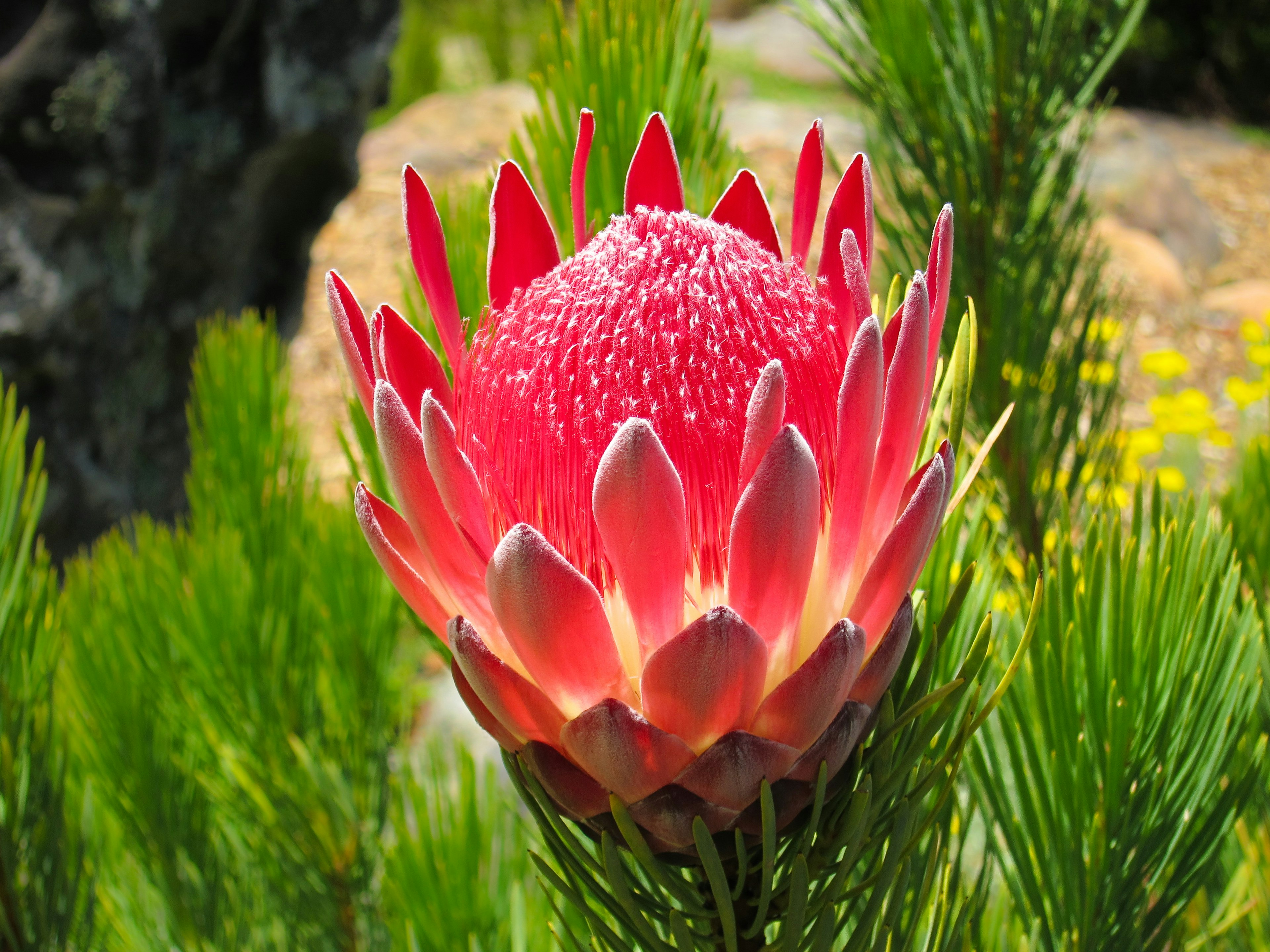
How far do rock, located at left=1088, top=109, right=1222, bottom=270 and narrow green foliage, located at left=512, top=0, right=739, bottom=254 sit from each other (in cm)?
540

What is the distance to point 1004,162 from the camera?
829 millimetres

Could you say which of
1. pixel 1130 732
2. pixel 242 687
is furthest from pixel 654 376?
pixel 242 687

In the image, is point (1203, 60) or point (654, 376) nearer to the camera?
point (654, 376)

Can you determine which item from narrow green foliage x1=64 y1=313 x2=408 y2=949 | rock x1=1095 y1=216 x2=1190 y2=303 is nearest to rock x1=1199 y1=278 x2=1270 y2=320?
rock x1=1095 y1=216 x2=1190 y2=303

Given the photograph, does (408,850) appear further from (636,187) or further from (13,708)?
(636,187)

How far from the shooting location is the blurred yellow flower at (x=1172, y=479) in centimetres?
199

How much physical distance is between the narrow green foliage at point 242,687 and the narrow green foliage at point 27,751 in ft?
0.46

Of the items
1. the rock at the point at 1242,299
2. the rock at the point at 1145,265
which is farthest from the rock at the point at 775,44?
the rock at the point at 1242,299

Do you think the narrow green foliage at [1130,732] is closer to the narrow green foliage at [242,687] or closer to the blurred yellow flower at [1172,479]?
the narrow green foliage at [242,687]

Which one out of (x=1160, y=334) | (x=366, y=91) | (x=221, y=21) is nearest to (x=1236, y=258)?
(x=1160, y=334)

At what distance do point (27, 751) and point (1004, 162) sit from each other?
2.89 feet

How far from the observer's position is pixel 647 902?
1.58 feet

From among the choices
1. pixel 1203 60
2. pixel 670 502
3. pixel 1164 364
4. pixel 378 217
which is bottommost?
pixel 378 217

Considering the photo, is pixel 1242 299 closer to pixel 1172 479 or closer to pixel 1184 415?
pixel 1184 415
